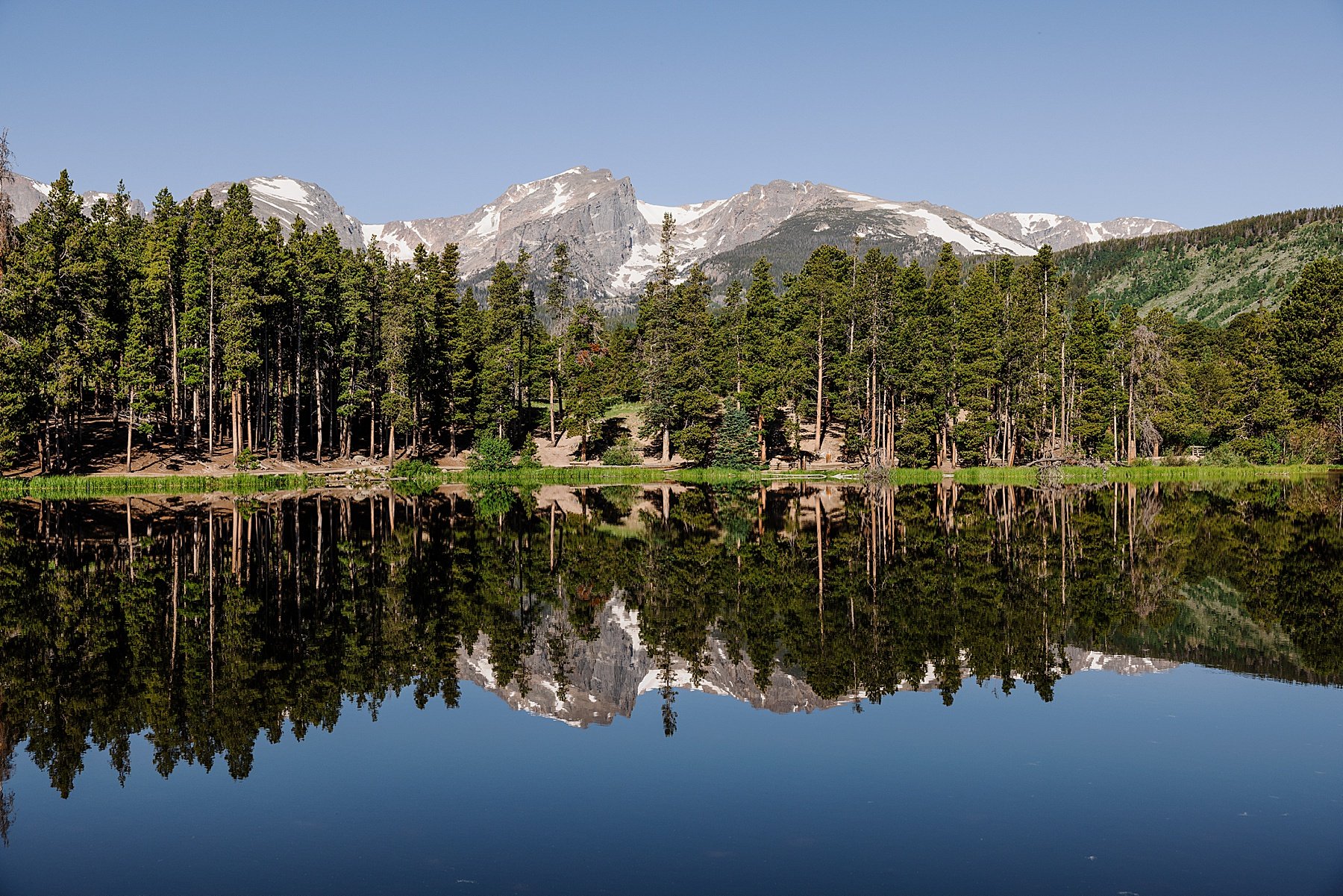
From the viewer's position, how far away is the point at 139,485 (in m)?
61.4

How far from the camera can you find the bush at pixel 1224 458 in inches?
3378

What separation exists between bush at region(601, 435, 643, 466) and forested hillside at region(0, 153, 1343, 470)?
951 millimetres

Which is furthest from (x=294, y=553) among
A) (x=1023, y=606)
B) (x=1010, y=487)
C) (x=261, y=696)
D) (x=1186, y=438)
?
(x=1186, y=438)

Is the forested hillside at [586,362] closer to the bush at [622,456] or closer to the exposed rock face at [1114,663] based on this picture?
the bush at [622,456]

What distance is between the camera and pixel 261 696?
1703 cm

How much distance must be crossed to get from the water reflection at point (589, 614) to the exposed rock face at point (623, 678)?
0.21 feet

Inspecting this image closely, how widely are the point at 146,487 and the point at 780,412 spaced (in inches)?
2009

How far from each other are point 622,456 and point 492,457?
1068 cm

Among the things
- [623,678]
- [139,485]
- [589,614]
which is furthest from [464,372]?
[623,678]

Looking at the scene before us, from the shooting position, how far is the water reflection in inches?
684

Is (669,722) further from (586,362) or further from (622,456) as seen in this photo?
(586,362)

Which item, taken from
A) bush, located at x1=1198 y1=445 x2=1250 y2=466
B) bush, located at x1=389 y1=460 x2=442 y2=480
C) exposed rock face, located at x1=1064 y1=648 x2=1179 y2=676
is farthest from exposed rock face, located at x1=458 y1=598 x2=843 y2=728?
bush, located at x1=1198 y1=445 x2=1250 y2=466

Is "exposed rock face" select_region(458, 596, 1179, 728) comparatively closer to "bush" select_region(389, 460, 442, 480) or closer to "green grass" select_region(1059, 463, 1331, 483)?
"bush" select_region(389, 460, 442, 480)

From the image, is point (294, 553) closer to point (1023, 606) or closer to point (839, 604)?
point (839, 604)
